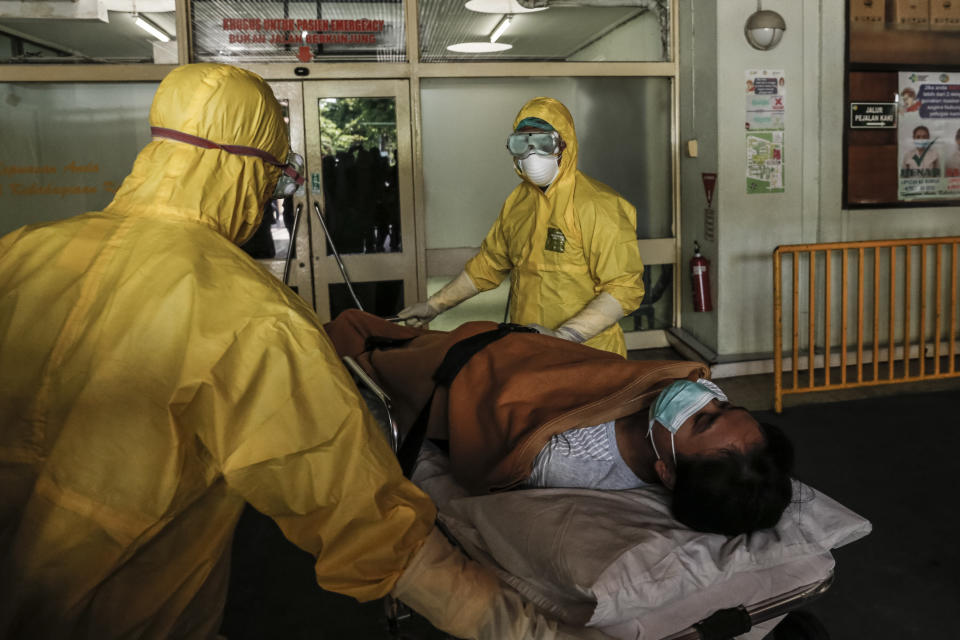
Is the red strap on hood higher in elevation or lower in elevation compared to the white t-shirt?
higher

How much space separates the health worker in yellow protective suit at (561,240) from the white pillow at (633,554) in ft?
4.08

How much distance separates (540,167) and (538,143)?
0.29 ft

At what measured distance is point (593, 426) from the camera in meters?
1.85

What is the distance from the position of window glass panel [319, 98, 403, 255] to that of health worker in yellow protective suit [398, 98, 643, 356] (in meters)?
2.21

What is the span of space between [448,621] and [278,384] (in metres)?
0.47

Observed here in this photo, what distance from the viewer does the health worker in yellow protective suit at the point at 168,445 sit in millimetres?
1126

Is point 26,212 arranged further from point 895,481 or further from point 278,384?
point 895,481

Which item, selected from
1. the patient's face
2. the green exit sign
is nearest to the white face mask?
the patient's face

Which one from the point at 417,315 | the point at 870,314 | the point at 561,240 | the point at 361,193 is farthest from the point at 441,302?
the point at 870,314

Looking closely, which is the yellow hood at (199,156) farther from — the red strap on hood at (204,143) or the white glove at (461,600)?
the white glove at (461,600)

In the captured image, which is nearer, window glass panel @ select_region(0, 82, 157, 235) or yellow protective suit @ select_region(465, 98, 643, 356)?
yellow protective suit @ select_region(465, 98, 643, 356)

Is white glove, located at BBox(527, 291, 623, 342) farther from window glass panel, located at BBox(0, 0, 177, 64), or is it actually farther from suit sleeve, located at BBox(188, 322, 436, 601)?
window glass panel, located at BBox(0, 0, 177, 64)

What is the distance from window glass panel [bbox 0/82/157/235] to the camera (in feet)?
15.8

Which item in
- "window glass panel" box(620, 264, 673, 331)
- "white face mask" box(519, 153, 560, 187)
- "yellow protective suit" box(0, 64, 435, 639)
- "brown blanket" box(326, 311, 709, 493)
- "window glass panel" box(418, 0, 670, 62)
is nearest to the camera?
"yellow protective suit" box(0, 64, 435, 639)
